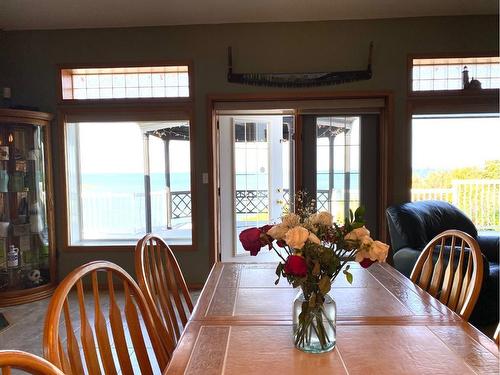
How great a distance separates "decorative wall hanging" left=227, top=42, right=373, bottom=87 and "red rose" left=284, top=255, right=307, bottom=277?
9.95ft

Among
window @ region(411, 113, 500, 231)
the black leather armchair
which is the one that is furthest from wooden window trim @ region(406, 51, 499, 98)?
the black leather armchair

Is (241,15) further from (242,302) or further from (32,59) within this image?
(242,302)

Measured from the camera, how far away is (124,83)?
158 inches

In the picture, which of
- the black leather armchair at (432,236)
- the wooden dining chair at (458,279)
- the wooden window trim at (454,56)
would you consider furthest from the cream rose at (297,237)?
the wooden window trim at (454,56)

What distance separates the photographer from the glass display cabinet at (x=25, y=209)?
3.57 m

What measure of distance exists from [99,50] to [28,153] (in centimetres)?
130

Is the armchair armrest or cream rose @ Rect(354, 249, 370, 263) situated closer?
cream rose @ Rect(354, 249, 370, 263)

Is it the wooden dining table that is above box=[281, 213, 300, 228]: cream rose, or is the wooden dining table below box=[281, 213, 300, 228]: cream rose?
below

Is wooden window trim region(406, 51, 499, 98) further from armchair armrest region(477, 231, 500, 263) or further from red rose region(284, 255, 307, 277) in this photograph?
red rose region(284, 255, 307, 277)

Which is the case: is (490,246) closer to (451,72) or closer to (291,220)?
(451,72)

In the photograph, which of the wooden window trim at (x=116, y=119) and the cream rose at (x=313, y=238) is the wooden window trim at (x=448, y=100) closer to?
the wooden window trim at (x=116, y=119)

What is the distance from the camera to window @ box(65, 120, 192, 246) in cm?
405

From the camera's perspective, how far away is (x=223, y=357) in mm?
1080

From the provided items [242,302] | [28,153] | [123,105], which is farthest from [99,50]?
[242,302]
